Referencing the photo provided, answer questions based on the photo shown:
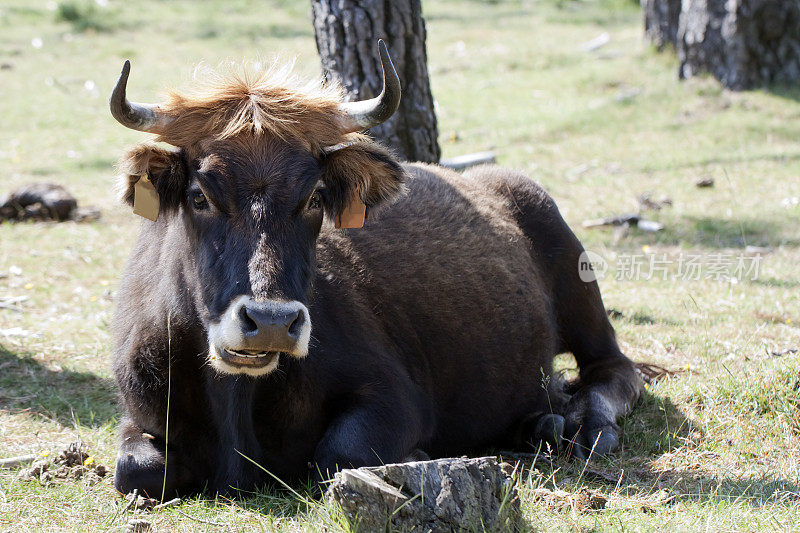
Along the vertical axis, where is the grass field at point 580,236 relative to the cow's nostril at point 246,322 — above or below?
below

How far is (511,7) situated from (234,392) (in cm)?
2215

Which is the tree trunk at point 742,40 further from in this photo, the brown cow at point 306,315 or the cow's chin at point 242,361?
the cow's chin at point 242,361

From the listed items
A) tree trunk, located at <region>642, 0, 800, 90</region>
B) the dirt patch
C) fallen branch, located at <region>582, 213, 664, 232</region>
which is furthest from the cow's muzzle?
tree trunk, located at <region>642, 0, 800, 90</region>

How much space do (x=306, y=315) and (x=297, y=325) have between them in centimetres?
7

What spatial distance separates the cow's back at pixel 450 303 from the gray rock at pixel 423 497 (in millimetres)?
1334

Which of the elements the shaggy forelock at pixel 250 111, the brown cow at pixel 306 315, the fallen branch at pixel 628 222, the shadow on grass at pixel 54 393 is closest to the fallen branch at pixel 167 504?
the brown cow at pixel 306 315

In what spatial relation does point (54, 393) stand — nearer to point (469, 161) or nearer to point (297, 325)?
point (297, 325)

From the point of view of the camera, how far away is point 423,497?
3.49 metres

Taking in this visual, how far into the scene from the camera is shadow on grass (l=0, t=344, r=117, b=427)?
561 cm

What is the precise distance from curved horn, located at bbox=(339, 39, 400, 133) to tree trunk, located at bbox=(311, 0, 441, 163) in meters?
2.42

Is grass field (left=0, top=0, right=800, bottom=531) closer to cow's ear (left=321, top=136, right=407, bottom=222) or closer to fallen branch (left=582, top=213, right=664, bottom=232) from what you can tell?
fallen branch (left=582, top=213, right=664, bottom=232)

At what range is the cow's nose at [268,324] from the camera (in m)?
3.66

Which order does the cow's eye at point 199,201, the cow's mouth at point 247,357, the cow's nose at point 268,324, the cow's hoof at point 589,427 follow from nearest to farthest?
the cow's nose at point 268,324
the cow's mouth at point 247,357
the cow's eye at point 199,201
the cow's hoof at point 589,427

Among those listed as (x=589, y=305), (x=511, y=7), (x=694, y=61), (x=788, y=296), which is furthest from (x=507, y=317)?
(x=511, y=7)
